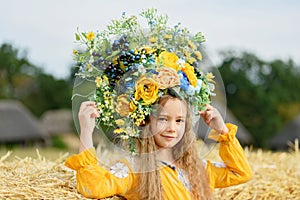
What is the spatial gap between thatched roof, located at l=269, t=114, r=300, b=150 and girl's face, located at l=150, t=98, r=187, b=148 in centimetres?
1827

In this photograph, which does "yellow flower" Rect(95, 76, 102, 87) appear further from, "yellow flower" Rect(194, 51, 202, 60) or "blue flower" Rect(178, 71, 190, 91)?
"yellow flower" Rect(194, 51, 202, 60)

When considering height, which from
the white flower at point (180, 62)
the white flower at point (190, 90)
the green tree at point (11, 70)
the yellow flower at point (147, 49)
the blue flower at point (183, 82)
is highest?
the green tree at point (11, 70)

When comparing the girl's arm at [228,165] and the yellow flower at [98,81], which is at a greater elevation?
the yellow flower at [98,81]

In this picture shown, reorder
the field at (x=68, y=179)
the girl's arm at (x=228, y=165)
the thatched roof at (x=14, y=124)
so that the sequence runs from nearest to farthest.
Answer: the field at (x=68, y=179) → the girl's arm at (x=228, y=165) → the thatched roof at (x=14, y=124)

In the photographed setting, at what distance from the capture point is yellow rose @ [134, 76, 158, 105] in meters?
1.98

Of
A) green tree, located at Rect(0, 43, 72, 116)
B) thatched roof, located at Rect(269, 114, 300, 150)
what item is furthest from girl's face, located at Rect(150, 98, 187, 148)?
green tree, located at Rect(0, 43, 72, 116)

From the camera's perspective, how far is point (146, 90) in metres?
1.99

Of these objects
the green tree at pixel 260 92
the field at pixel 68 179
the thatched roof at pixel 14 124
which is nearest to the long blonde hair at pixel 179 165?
the field at pixel 68 179

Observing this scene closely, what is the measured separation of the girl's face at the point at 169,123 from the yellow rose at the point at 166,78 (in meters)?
0.06

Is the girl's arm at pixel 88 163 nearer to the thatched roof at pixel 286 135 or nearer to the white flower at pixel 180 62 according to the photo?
the white flower at pixel 180 62

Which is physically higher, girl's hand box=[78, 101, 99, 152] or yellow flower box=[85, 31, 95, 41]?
yellow flower box=[85, 31, 95, 41]

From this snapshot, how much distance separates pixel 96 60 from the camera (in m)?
2.04

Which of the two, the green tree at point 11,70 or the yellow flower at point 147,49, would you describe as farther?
the green tree at point 11,70

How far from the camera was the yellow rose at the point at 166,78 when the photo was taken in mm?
2010
